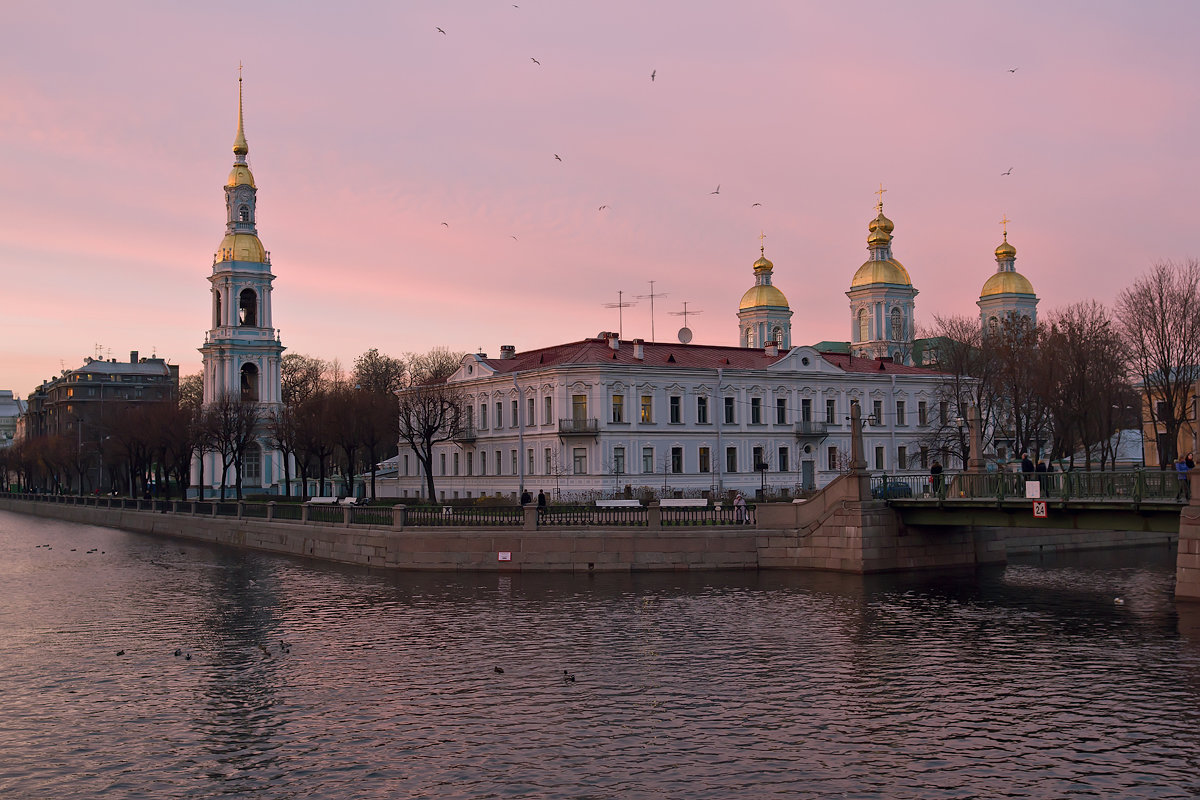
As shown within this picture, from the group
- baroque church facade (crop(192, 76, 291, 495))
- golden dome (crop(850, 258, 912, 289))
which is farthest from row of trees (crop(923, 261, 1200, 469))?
baroque church facade (crop(192, 76, 291, 495))

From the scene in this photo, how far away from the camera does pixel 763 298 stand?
415 ft

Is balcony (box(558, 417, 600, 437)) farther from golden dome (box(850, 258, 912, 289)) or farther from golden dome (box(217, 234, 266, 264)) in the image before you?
golden dome (box(850, 258, 912, 289))

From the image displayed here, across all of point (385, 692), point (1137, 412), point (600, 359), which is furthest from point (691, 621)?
point (1137, 412)

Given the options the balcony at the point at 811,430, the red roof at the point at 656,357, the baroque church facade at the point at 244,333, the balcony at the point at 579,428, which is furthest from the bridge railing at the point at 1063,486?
the baroque church facade at the point at 244,333

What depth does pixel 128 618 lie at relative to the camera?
115 ft

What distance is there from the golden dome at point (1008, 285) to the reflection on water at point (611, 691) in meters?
92.9

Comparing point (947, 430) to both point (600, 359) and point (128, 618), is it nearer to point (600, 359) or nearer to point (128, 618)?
point (600, 359)

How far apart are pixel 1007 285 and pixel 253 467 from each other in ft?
273

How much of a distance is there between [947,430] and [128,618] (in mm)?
55918

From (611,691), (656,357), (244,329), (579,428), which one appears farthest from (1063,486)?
(244,329)

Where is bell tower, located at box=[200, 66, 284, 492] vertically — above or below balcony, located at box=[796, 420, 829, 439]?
above

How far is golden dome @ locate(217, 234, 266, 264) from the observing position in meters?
106

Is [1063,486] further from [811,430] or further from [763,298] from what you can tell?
[763,298]

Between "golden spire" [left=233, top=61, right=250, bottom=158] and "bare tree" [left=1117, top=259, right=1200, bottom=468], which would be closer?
"bare tree" [left=1117, top=259, right=1200, bottom=468]
